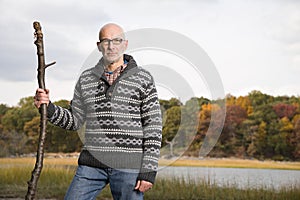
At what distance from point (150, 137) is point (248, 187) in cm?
442

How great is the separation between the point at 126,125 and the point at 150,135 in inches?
4.6

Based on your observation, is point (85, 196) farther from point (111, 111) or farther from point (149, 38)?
point (149, 38)

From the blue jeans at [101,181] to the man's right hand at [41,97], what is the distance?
13.5 inches

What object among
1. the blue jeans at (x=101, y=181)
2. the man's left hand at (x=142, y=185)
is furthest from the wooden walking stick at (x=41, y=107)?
the man's left hand at (x=142, y=185)

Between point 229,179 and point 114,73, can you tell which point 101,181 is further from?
point 229,179

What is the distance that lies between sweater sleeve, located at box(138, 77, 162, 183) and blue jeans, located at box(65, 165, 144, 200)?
0.06 meters

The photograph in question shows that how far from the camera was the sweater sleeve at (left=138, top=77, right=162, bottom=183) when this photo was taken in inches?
86.4

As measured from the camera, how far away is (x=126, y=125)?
2.21 metres

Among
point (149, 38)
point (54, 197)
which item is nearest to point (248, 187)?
A: point (54, 197)

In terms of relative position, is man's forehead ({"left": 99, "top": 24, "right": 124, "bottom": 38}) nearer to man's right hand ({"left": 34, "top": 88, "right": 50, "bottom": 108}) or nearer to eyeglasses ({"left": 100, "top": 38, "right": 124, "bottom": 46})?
eyeglasses ({"left": 100, "top": 38, "right": 124, "bottom": 46})

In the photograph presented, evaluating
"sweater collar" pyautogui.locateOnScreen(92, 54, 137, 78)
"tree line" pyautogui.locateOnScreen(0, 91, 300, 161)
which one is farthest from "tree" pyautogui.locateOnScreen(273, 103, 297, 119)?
"sweater collar" pyautogui.locateOnScreen(92, 54, 137, 78)

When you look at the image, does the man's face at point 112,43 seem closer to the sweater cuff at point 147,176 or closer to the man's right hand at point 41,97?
the man's right hand at point 41,97

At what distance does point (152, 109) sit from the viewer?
2205 millimetres

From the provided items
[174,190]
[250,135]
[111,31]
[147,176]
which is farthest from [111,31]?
[250,135]
